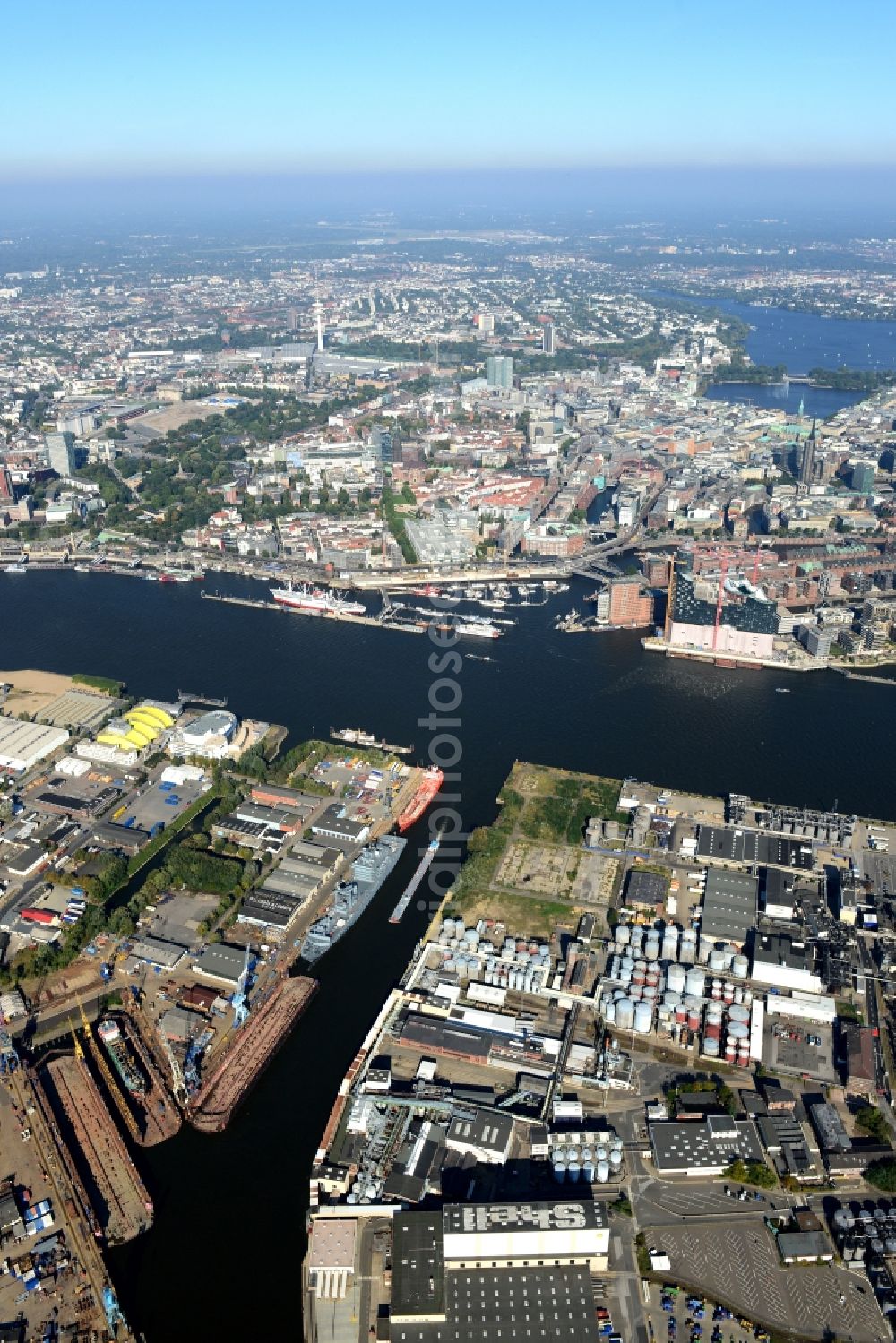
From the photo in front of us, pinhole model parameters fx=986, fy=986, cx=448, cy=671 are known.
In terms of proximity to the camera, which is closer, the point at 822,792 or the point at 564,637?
the point at 822,792

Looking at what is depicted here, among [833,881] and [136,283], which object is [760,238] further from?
[833,881]

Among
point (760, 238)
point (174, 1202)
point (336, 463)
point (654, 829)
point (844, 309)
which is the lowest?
point (174, 1202)

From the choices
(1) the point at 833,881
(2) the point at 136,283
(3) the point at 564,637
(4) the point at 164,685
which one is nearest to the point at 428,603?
(3) the point at 564,637

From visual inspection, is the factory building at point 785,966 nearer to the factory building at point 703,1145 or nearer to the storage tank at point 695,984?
the storage tank at point 695,984

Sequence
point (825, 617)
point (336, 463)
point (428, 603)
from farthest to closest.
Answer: point (336, 463), point (428, 603), point (825, 617)

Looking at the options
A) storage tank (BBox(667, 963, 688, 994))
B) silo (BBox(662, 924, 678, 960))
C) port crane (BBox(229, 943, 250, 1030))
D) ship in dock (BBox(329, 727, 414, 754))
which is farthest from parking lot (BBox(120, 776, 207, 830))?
storage tank (BBox(667, 963, 688, 994))

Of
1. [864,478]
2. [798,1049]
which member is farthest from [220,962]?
[864,478]

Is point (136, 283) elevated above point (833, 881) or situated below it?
above

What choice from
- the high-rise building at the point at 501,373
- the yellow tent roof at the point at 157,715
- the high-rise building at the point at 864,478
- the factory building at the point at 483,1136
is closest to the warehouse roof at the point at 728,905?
the factory building at the point at 483,1136
